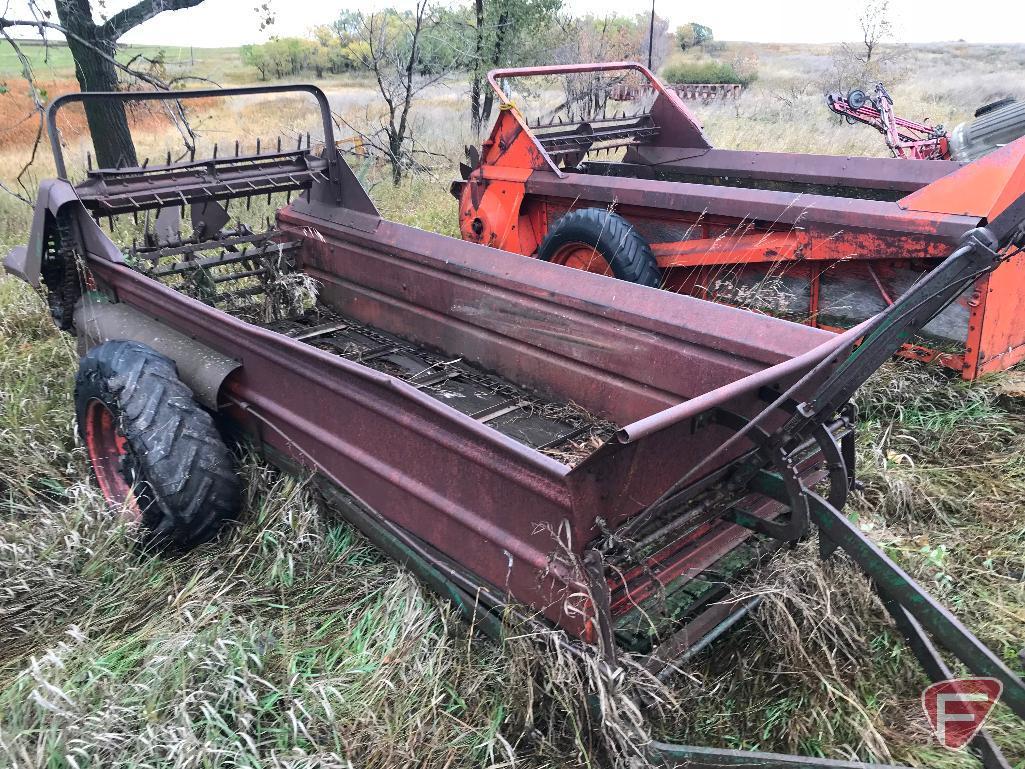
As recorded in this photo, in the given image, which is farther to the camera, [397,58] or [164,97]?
[397,58]

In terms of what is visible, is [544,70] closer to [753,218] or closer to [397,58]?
[753,218]

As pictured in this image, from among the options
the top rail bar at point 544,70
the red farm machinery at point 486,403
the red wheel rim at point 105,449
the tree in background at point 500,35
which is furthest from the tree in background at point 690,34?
the red wheel rim at point 105,449

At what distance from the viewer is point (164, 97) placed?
3.75 m

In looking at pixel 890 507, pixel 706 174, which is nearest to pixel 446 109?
pixel 706 174

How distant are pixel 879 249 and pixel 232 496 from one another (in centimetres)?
293

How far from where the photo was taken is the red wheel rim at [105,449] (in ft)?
10.6

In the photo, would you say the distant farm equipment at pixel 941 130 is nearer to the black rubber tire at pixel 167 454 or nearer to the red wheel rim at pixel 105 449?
the black rubber tire at pixel 167 454

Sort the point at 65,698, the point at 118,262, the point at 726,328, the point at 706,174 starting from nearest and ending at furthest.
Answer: the point at 65,698
the point at 726,328
the point at 118,262
the point at 706,174

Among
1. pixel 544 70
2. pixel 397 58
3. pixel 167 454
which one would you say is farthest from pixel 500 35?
pixel 167 454

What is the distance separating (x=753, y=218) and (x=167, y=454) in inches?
114

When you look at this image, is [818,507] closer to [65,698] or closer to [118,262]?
[65,698]

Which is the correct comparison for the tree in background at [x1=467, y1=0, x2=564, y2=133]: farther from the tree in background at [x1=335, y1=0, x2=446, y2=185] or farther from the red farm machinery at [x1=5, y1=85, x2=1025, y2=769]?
the red farm machinery at [x1=5, y1=85, x2=1025, y2=769]

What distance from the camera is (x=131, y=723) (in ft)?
6.91

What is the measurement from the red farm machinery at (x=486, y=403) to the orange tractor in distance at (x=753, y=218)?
23 centimetres
